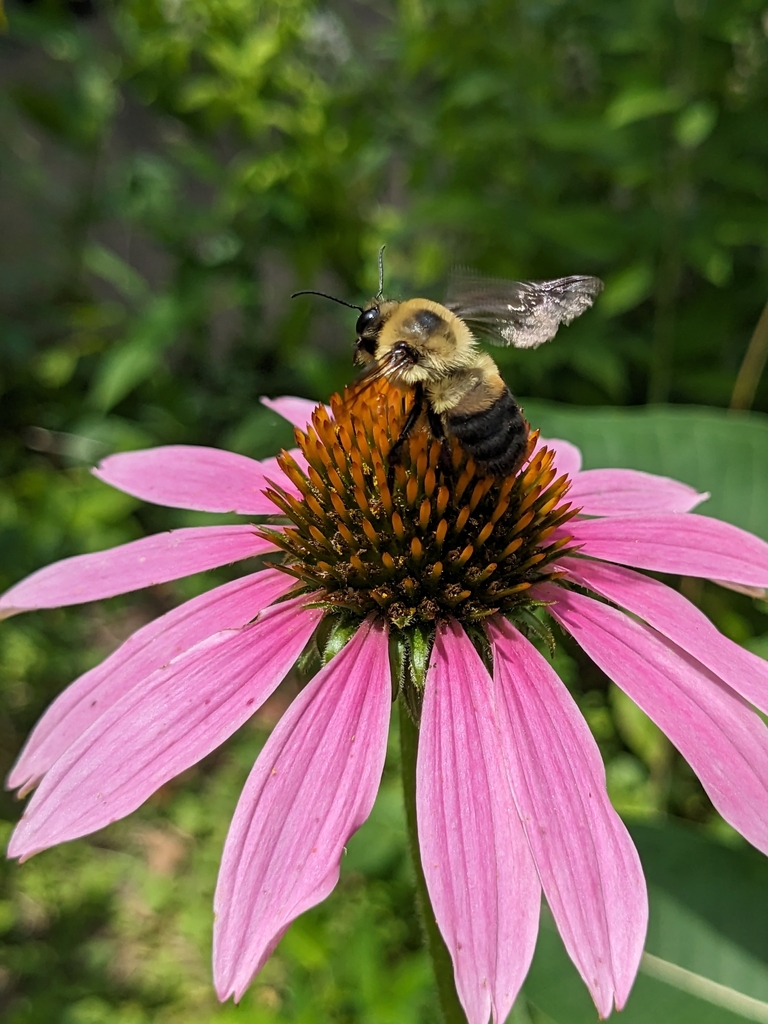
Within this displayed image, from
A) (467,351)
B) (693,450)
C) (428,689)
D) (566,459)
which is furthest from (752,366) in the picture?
(428,689)

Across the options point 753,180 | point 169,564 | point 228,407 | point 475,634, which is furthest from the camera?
point 228,407

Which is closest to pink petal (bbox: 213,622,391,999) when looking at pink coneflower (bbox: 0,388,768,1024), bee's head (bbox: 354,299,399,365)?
pink coneflower (bbox: 0,388,768,1024)

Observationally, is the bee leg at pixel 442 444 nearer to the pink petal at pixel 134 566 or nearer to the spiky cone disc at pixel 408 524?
the spiky cone disc at pixel 408 524

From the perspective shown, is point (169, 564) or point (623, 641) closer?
point (623, 641)

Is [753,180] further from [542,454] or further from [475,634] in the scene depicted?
[475,634]

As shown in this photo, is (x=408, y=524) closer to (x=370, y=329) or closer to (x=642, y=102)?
(x=370, y=329)

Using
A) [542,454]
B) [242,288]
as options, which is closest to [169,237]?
[242,288]

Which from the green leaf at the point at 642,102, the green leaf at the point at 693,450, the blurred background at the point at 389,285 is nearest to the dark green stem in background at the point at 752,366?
the blurred background at the point at 389,285
